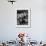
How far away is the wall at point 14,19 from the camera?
4.73 m

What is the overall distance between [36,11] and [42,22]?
45 centimetres

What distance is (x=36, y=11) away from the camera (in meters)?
4.74

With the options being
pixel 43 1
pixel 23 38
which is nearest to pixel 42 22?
pixel 43 1

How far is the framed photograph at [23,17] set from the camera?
4.76 metres

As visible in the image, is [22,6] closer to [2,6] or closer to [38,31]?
[2,6]

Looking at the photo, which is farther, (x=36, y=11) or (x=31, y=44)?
(x=36, y=11)

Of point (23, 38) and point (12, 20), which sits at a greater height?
point (12, 20)

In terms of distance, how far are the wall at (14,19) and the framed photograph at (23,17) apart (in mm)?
108

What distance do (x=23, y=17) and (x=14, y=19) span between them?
33 centimetres

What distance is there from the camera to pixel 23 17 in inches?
188

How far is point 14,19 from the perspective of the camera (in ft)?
15.7

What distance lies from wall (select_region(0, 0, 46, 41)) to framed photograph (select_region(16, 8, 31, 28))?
11 cm

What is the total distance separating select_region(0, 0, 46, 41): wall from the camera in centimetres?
473

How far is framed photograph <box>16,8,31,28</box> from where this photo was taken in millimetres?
4760
